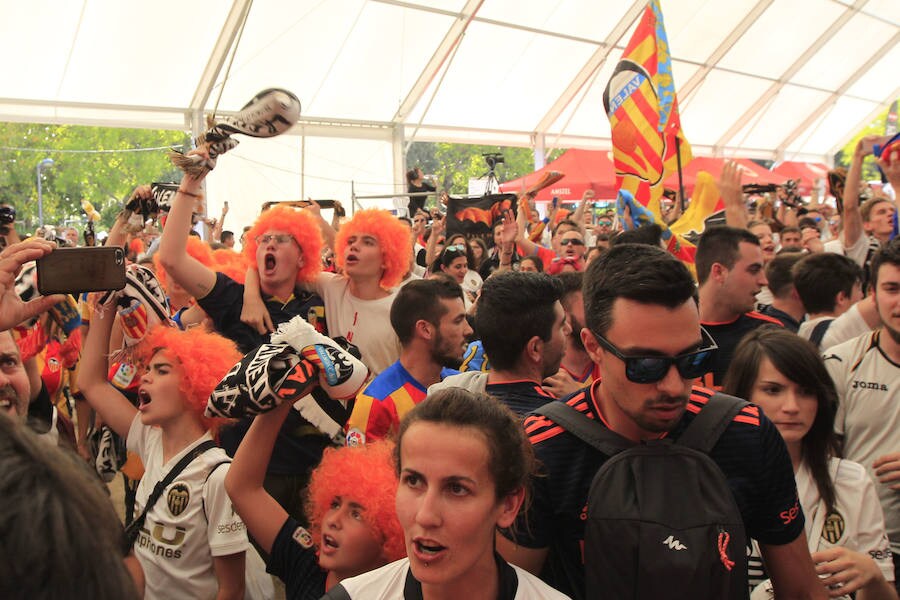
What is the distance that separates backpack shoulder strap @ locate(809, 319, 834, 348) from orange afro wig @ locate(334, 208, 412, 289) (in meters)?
2.51

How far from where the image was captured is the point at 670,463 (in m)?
1.53

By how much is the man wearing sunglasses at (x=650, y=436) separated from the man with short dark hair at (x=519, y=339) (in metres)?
0.83

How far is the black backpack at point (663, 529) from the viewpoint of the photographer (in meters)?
1.43

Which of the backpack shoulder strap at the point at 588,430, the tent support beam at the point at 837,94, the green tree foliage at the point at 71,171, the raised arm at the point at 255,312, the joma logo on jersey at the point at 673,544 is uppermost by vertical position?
the tent support beam at the point at 837,94

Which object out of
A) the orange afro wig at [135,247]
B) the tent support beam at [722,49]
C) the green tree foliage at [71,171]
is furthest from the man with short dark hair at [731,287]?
the green tree foliage at [71,171]

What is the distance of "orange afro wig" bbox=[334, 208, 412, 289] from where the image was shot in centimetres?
472

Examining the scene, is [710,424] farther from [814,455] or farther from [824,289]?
[824,289]

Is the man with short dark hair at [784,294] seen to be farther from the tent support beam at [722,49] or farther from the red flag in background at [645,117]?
the tent support beam at [722,49]

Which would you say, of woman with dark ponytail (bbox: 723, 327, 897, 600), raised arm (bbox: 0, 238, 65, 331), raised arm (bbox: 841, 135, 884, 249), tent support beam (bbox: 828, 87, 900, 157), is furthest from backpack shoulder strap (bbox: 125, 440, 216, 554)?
tent support beam (bbox: 828, 87, 900, 157)

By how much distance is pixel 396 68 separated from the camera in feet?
49.3

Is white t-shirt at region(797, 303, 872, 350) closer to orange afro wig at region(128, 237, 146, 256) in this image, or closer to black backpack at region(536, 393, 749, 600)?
black backpack at region(536, 393, 749, 600)

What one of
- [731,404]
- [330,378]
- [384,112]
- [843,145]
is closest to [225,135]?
[330,378]

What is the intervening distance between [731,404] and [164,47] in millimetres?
12883

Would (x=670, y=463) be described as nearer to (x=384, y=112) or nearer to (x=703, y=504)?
(x=703, y=504)
